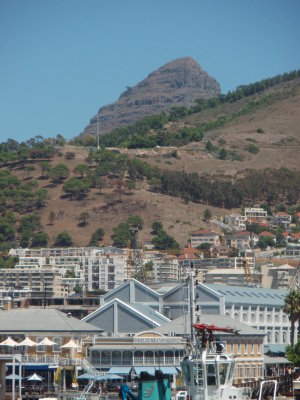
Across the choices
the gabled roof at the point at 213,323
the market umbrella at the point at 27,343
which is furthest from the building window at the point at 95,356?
the market umbrella at the point at 27,343

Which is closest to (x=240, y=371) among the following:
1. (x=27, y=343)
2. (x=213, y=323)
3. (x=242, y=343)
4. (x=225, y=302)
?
(x=242, y=343)

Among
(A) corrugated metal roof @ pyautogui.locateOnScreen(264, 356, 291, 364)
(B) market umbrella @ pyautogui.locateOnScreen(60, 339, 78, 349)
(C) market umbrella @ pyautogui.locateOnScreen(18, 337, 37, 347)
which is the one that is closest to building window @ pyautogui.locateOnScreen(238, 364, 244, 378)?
(A) corrugated metal roof @ pyautogui.locateOnScreen(264, 356, 291, 364)

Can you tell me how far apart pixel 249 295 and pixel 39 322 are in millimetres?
49930

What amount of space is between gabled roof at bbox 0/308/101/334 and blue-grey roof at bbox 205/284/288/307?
3434cm

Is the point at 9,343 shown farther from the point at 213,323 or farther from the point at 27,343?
the point at 213,323

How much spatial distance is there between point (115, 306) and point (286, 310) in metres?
19.2

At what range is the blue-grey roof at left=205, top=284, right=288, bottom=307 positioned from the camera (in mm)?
142250

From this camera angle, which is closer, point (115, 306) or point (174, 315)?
point (115, 306)

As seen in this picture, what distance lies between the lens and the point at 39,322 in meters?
105

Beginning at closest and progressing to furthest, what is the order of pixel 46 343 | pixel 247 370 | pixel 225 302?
pixel 46 343, pixel 247 370, pixel 225 302

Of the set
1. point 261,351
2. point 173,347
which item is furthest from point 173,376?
point 261,351

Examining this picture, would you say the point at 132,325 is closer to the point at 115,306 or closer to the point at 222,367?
the point at 115,306

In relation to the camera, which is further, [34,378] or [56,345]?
[56,345]

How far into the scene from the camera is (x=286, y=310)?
13112cm
